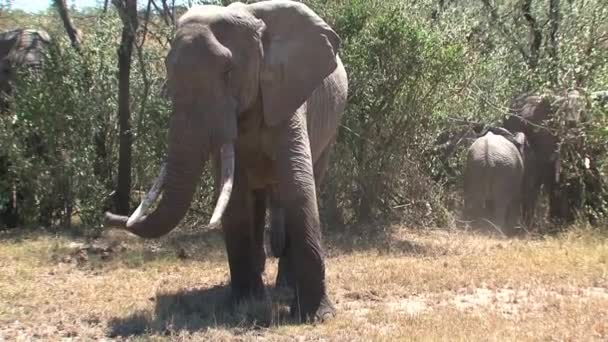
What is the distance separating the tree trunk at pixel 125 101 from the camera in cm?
1115

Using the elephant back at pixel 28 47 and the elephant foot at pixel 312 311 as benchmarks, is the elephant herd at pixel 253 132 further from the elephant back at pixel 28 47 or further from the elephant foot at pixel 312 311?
the elephant back at pixel 28 47

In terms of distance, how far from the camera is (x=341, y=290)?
297 inches

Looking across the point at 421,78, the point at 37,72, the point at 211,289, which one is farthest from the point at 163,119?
the point at 211,289

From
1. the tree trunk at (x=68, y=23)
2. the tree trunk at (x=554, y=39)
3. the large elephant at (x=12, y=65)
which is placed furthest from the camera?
the tree trunk at (x=554, y=39)

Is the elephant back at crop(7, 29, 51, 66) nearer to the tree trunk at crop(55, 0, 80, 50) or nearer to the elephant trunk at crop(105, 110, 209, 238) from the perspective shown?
the tree trunk at crop(55, 0, 80, 50)

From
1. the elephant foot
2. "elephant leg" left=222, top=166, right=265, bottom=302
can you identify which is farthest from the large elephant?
the elephant foot

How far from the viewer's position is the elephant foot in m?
6.34

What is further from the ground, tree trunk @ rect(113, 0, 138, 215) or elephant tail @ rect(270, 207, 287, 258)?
tree trunk @ rect(113, 0, 138, 215)

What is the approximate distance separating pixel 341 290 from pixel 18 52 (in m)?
7.50

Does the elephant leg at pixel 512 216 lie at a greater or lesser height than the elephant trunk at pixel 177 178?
lesser

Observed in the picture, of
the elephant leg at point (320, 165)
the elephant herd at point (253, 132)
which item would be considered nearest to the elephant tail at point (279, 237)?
the elephant herd at point (253, 132)

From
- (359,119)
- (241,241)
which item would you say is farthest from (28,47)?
(241,241)

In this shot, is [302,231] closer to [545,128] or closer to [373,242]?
[373,242]

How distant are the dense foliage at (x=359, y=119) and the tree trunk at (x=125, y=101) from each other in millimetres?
240
